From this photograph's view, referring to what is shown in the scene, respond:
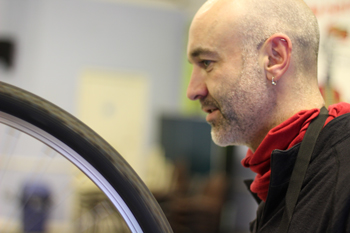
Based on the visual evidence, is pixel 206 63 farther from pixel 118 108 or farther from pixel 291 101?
pixel 118 108

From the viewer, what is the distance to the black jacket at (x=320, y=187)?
76 cm

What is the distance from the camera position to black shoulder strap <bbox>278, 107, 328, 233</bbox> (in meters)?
0.87

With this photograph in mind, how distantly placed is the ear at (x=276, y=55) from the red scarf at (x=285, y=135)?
144mm

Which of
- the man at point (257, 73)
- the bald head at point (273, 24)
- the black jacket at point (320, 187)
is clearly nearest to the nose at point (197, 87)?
the man at point (257, 73)

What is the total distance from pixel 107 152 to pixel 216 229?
13.0 ft

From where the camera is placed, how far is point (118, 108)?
6.03 metres

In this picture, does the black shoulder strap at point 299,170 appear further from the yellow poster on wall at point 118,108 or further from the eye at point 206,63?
the yellow poster on wall at point 118,108

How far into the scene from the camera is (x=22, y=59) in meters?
5.60

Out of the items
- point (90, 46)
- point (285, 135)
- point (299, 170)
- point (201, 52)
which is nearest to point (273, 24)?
point (201, 52)

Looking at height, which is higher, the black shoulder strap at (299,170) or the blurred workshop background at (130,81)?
the blurred workshop background at (130,81)

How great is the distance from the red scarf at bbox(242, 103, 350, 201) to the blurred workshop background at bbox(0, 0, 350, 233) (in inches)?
138

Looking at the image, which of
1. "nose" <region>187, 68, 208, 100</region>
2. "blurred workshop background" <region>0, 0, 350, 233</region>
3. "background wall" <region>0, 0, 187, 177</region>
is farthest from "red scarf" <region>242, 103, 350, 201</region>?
"background wall" <region>0, 0, 187, 177</region>

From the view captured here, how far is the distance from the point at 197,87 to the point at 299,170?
0.40 metres

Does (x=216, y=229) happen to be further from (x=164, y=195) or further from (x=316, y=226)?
(x=316, y=226)
